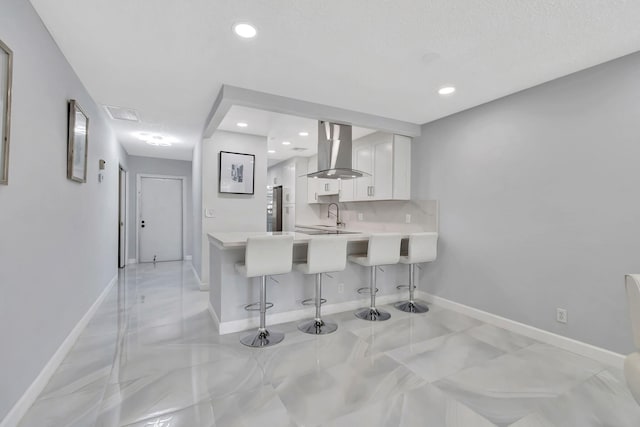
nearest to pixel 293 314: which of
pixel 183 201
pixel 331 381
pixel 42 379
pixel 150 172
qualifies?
pixel 331 381

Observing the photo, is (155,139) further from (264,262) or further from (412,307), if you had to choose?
(412,307)

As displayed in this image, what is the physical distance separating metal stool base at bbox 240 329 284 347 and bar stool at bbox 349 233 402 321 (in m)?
1.01

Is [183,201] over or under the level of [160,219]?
over

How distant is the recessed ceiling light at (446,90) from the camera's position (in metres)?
2.83

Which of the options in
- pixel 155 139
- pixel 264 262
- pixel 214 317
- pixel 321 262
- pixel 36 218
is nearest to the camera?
pixel 36 218

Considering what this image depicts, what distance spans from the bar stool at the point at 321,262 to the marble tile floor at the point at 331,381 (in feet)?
0.53

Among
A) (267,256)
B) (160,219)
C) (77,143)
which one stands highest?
(77,143)

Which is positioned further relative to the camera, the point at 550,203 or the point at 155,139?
the point at 155,139

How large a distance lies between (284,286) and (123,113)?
2.94 m

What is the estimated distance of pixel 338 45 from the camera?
6.88ft

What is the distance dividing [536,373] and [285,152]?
4974 mm

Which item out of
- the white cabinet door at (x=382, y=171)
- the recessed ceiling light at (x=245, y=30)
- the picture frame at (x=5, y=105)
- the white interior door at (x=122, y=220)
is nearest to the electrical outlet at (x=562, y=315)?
the white cabinet door at (x=382, y=171)

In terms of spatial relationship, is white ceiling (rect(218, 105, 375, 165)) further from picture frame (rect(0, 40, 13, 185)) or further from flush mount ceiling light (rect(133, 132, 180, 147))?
picture frame (rect(0, 40, 13, 185))

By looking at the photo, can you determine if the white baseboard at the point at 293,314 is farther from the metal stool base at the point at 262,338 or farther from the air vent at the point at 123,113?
the air vent at the point at 123,113
